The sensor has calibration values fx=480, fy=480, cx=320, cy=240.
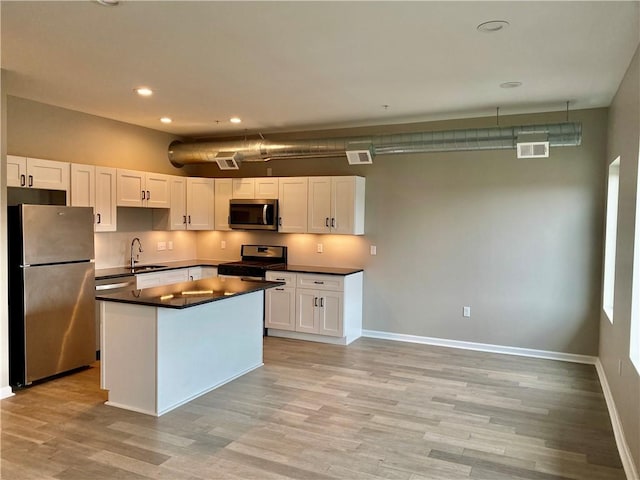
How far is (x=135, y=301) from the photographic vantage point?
3.74m

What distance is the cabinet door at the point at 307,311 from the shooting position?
6086mm

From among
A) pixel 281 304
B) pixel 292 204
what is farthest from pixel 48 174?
pixel 281 304

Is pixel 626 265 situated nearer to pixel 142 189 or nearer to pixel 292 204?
pixel 292 204

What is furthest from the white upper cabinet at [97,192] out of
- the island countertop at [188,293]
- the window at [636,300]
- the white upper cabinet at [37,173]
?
the window at [636,300]

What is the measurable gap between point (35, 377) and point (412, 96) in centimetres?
440

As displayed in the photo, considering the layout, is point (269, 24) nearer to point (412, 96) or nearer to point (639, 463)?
point (412, 96)

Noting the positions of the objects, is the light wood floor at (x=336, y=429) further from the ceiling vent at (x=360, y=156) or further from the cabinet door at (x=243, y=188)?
the cabinet door at (x=243, y=188)

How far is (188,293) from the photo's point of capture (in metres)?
4.13

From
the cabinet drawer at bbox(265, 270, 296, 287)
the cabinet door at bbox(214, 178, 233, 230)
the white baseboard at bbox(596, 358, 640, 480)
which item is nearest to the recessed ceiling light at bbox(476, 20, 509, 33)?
the white baseboard at bbox(596, 358, 640, 480)

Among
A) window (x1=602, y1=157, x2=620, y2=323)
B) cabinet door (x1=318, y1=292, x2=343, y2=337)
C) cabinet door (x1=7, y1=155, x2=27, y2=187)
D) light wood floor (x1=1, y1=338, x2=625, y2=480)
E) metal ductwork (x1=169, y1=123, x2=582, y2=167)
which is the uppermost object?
metal ductwork (x1=169, y1=123, x2=582, y2=167)

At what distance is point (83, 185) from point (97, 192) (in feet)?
0.64

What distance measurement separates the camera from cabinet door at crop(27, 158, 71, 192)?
462cm

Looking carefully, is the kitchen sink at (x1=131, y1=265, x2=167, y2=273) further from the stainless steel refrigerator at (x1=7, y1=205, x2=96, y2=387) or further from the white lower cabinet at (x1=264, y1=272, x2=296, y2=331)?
the white lower cabinet at (x1=264, y1=272, x2=296, y2=331)

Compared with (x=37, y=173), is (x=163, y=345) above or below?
below
